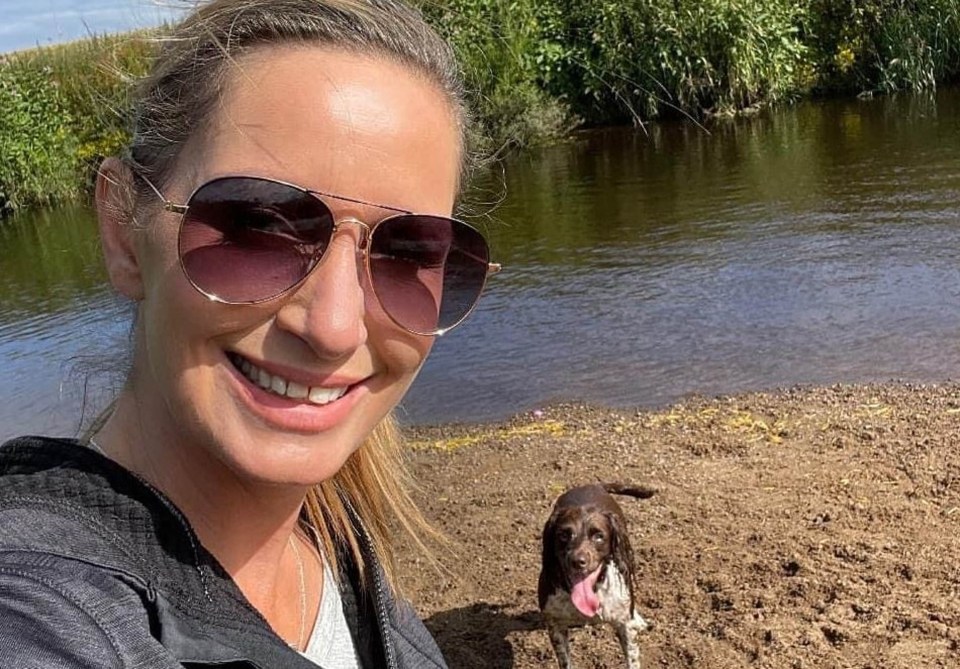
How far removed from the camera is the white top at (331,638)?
168cm

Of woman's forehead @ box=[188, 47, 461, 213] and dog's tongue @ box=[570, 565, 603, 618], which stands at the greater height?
woman's forehead @ box=[188, 47, 461, 213]

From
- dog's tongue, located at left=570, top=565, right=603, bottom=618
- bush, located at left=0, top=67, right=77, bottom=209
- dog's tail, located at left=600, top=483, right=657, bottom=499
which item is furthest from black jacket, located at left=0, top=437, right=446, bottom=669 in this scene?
bush, located at left=0, top=67, right=77, bottom=209

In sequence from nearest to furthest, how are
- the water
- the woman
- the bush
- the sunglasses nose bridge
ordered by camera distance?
the woman < the sunglasses nose bridge < the water < the bush

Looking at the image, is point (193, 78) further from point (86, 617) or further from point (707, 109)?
point (707, 109)

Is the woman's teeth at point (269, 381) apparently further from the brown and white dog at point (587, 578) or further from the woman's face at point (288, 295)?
the brown and white dog at point (587, 578)

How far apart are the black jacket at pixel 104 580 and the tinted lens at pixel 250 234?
307 millimetres

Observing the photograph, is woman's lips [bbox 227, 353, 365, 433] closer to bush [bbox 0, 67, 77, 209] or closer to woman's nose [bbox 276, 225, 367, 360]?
woman's nose [bbox 276, 225, 367, 360]

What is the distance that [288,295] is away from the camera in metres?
1.43

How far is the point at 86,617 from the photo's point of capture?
1.10 m

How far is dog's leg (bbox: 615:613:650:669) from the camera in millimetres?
4770

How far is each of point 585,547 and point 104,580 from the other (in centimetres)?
395

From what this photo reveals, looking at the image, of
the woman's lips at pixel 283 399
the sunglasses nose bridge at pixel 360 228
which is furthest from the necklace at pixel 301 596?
the sunglasses nose bridge at pixel 360 228

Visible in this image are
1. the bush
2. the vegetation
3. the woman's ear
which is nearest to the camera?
the woman's ear

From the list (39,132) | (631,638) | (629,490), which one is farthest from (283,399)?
(39,132)
